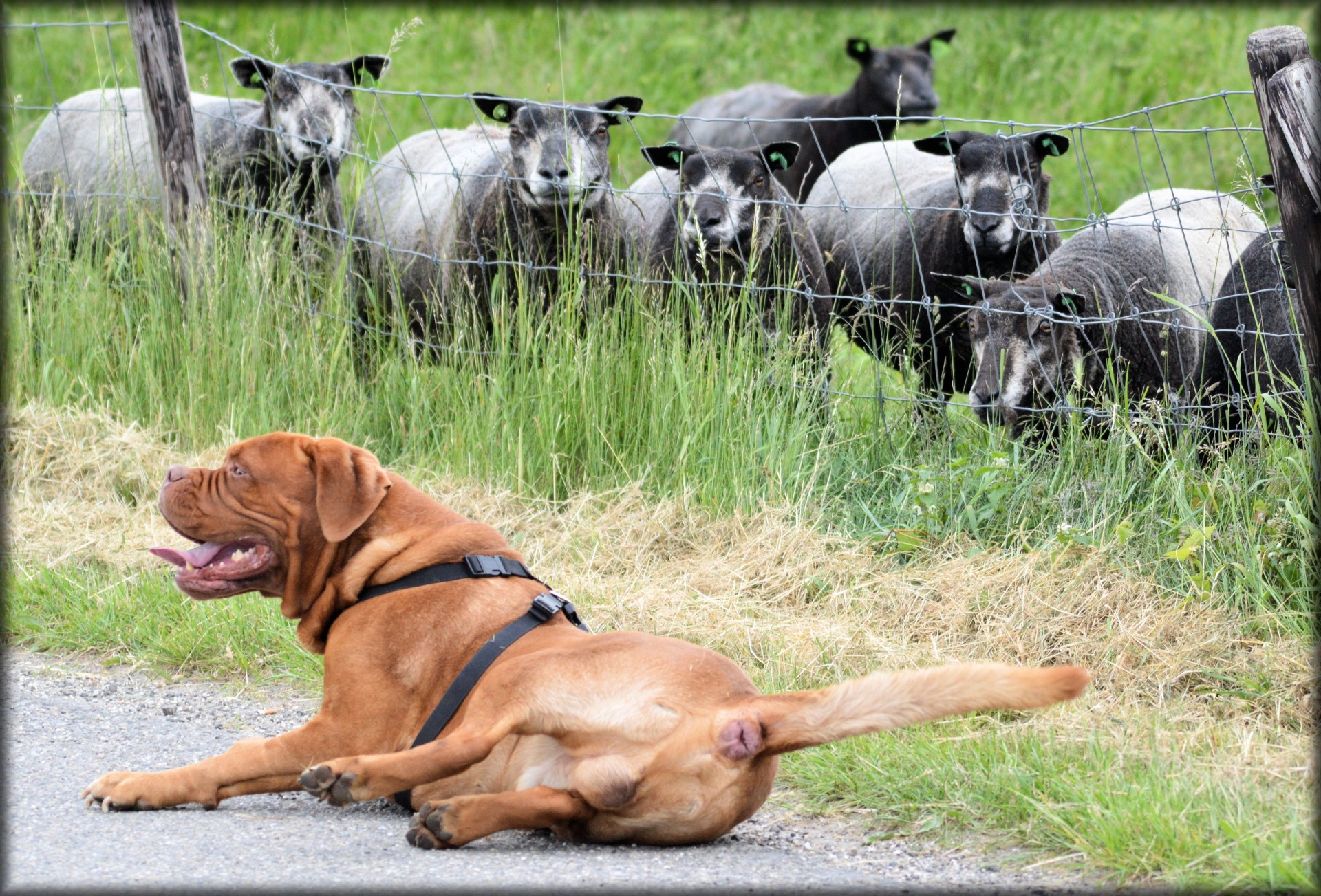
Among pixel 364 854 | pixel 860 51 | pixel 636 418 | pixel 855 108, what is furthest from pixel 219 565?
pixel 860 51

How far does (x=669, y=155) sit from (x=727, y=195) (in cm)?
67

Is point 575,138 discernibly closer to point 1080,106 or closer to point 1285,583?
point 1285,583

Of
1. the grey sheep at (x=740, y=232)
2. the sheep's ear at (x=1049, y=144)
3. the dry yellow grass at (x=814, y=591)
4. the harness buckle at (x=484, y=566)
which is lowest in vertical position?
the dry yellow grass at (x=814, y=591)

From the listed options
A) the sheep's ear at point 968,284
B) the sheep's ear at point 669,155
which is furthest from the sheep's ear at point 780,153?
the sheep's ear at point 968,284

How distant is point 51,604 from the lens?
210 inches

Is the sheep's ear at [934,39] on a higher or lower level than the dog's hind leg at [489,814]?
higher

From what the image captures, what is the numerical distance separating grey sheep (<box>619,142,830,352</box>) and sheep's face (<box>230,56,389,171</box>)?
1877 mm

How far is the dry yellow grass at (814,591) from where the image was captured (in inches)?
170

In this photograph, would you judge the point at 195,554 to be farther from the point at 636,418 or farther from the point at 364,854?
the point at 636,418

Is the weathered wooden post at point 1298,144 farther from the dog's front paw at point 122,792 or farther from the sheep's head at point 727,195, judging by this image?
the dog's front paw at point 122,792

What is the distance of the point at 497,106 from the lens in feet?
26.0

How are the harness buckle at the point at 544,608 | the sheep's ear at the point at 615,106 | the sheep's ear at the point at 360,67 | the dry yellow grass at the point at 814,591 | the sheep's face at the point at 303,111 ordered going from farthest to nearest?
the sheep's ear at the point at 360,67 < the sheep's face at the point at 303,111 < the sheep's ear at the point at 615,106 < the dry yellow grass at the point at 814,591 < the harness buckle at the point at 544,608

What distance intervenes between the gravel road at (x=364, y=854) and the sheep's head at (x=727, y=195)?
12.8 ft

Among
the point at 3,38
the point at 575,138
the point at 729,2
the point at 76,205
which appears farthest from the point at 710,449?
the point at 729,2
